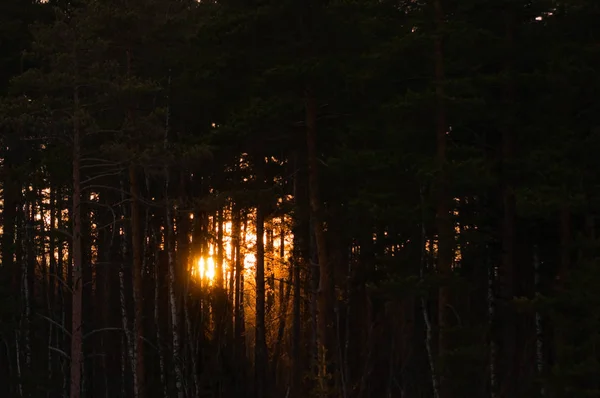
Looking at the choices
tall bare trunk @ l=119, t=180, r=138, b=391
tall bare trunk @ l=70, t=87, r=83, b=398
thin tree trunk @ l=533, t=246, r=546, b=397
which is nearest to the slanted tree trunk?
thin tree trunk @ l=533, t=246, r=546, b=397

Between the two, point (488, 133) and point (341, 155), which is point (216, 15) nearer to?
point (341, 155)

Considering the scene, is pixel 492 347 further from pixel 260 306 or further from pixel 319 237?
pixel 260 306

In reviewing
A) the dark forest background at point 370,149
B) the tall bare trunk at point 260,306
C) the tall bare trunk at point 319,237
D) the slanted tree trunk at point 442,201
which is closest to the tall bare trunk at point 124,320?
the dark forest background at point 370,149

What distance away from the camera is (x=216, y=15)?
1853 centimetres

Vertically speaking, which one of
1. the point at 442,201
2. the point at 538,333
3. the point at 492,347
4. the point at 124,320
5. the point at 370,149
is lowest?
the point at 492,347

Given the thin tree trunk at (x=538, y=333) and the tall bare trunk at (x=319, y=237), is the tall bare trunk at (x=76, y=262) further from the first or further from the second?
the thin tree trunk at (x=538, y=333)

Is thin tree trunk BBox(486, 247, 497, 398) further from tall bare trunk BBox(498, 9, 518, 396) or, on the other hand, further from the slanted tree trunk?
the slanted tree trunk

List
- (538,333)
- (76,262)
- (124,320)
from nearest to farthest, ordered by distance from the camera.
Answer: (76,262), (538,333), (124,320)

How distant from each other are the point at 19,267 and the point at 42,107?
12.3 meters

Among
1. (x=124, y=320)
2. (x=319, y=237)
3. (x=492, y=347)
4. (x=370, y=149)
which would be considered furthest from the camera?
(x=124, y=320)

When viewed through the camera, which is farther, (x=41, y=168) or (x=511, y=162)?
(x=41, y=168)

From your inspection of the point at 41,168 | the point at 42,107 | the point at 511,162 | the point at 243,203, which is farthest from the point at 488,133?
the point at 41,168

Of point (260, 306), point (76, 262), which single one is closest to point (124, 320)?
point (260, 306)

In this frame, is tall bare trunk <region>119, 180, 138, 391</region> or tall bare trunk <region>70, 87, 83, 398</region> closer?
tall bare trunk <region>70, 87, 83, 398</region>
